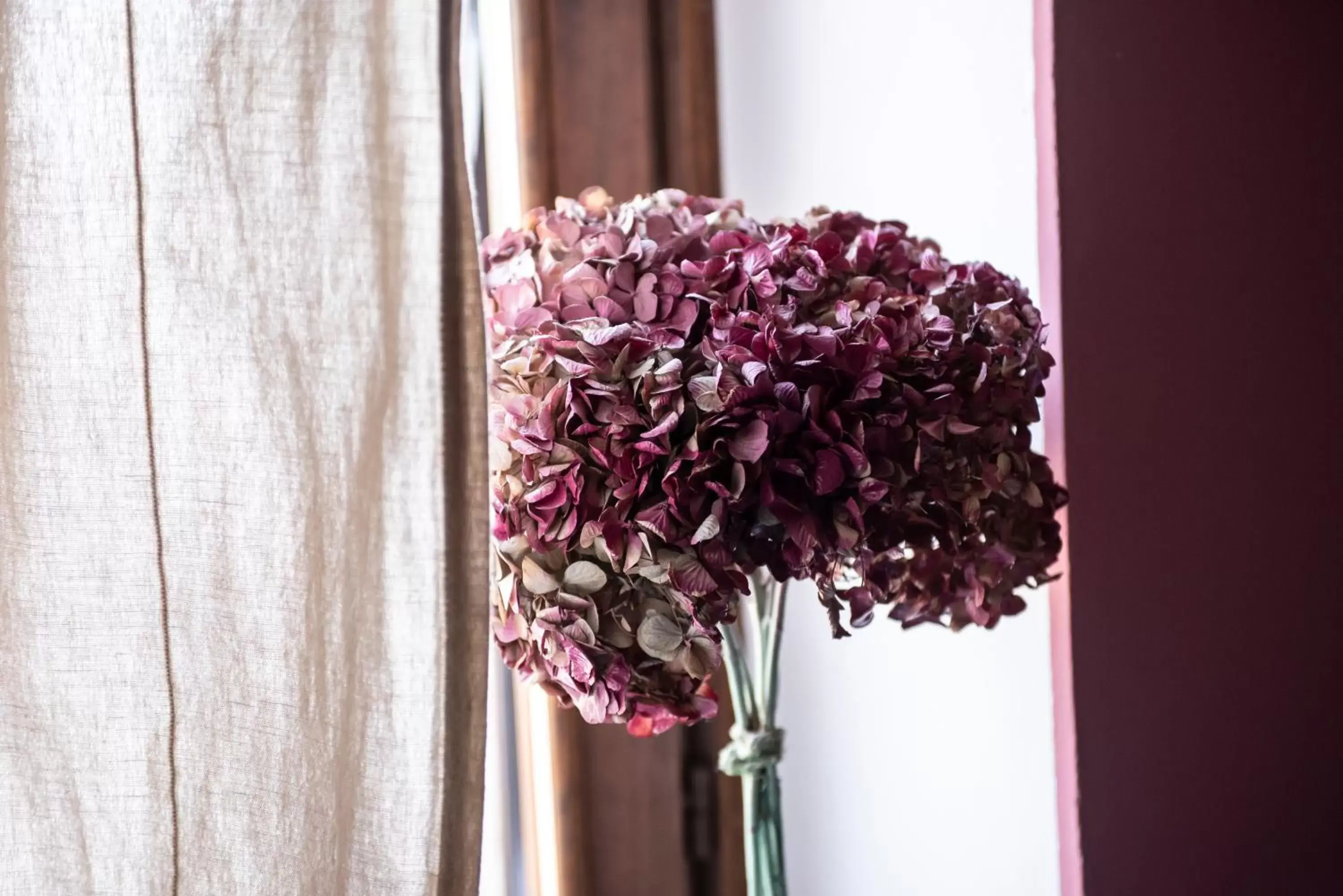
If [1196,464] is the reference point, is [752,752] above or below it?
below

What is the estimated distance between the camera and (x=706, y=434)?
0.57 m

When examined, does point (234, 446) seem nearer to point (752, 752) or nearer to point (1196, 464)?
point (752, 752)

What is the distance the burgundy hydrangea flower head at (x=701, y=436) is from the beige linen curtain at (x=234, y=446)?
5 cm

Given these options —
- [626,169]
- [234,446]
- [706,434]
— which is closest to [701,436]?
[706,434]

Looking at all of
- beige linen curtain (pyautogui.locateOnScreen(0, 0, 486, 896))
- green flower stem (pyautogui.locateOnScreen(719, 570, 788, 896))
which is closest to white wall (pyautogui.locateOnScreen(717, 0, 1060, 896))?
green flower stem (pyautogui.locateOnScreen(719, 570, 788, 896))

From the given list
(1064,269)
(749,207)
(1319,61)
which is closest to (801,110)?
(749,207)

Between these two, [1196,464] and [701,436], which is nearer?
[701,436]

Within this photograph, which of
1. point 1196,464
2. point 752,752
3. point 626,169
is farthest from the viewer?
point 626,169

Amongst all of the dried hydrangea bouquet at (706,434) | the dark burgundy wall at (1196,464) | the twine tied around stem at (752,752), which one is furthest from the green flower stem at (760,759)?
the dark burgundy wall at (1196,464)

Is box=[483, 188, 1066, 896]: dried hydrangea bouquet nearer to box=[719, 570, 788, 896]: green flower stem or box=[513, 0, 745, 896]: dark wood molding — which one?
box=[719, 570, 788, 896]: green flower stem

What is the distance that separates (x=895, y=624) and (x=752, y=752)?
423mm

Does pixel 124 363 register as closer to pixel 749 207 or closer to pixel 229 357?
pixel 229 357

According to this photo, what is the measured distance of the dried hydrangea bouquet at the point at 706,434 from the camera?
57 cm

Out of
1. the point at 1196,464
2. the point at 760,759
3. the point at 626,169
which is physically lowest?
the point at 760,759
